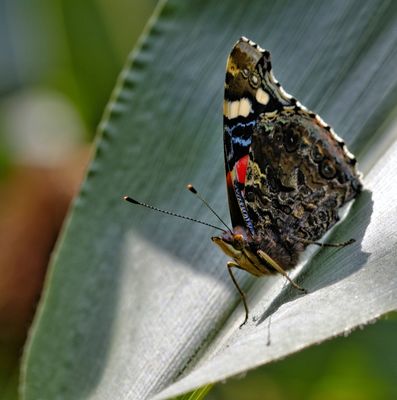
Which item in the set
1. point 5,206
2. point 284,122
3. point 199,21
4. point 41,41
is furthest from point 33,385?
point 41,41

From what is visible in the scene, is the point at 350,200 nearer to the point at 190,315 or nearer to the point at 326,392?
the point at 190,315

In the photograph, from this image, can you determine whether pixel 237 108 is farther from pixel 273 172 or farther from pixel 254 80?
pixel 273 172

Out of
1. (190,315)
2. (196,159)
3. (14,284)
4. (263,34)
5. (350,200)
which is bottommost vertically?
(14,284)

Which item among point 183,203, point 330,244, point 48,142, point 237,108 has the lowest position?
point 48,142

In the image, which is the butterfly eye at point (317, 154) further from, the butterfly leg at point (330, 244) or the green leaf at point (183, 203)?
the butterfly leg at point (330, 244)

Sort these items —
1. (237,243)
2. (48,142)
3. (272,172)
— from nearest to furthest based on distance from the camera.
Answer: (237,243)
(272,172)
(48,142)

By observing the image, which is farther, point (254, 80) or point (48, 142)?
point (48, 142)

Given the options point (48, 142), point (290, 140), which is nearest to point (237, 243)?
point (290, 140)

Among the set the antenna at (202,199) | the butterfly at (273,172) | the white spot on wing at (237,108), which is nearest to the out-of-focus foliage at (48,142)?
the antenna at (202,199)
